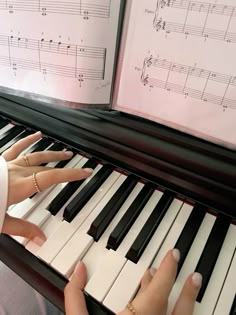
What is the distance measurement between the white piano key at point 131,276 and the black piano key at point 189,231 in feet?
0.13

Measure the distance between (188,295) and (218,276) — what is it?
3.7 inches

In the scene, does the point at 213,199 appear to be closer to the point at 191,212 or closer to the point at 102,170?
the point at 191,212

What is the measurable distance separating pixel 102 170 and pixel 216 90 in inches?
15.5

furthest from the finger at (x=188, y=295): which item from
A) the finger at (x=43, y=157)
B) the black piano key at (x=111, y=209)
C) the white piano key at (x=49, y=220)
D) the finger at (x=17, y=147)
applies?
the finger at (x=17, y=147)

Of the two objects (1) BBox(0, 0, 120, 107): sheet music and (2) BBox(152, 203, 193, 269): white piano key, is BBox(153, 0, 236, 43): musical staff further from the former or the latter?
(2) BBox(152, 203, 193, 269): white piano key

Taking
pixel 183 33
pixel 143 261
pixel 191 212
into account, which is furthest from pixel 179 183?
pixel 183 33

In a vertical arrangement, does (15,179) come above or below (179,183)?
below

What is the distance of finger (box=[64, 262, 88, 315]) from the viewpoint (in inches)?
23.4

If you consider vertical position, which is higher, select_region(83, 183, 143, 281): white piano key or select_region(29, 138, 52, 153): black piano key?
select_region(29, 138, 52, 153): black piano key

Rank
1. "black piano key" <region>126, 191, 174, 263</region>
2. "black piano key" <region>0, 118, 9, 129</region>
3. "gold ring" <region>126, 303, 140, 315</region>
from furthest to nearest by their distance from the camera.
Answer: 1. "black piano key" <region>0, 118, 9, 129</region>
2. "black piano key" <region>126, 191, 174, 263</region>
3. "gold ring" <region>126, 303, 140, 315</region>

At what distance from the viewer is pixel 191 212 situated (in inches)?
28.6

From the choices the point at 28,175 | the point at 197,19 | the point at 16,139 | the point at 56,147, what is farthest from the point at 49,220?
the point at 197,19

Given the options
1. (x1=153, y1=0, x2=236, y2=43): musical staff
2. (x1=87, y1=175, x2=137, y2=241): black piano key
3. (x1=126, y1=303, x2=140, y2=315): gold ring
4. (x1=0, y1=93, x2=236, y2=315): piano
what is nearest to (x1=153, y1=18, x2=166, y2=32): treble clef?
(x1=153, y1=0, x2=236, y2=43): musical staff

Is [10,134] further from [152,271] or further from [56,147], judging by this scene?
[152,271]
